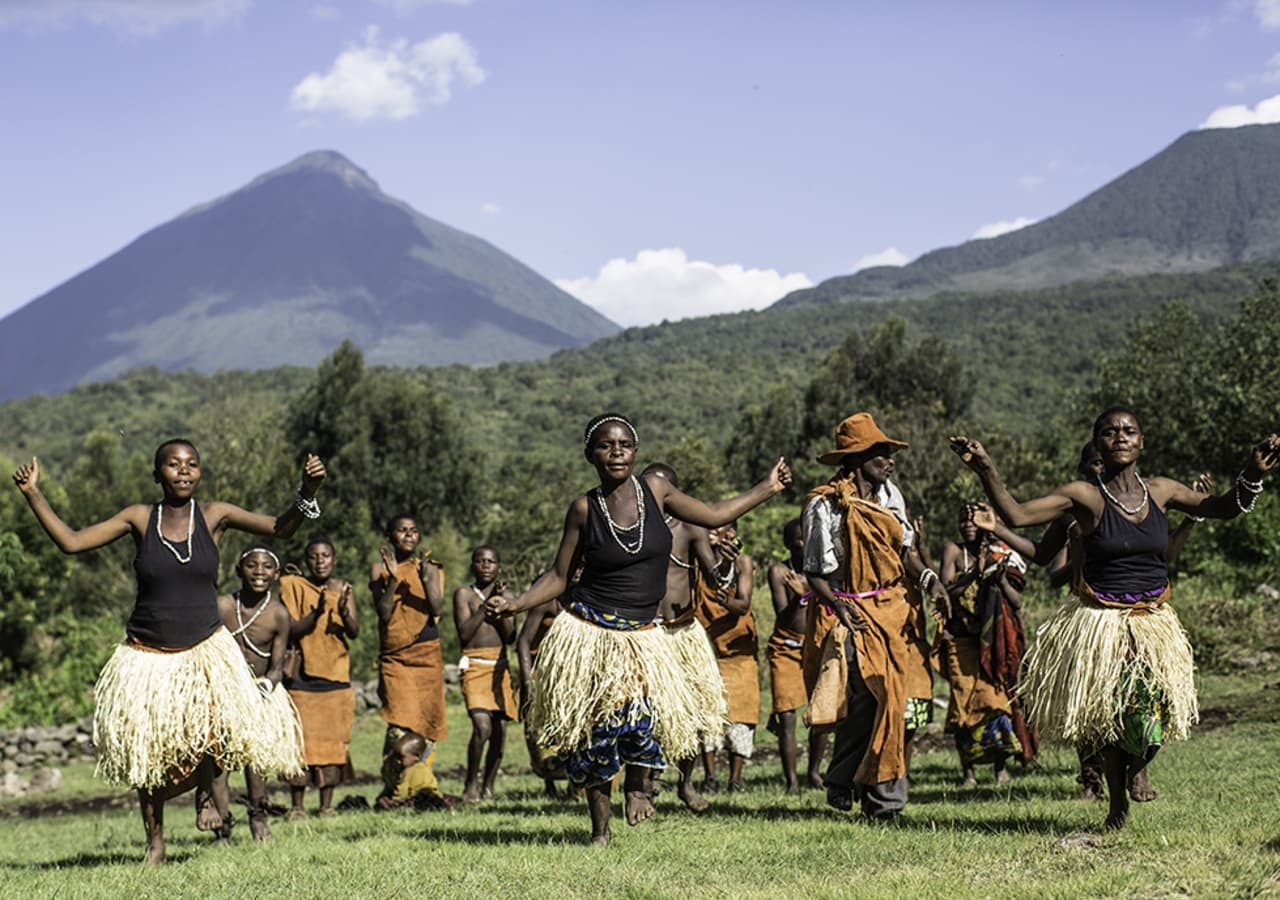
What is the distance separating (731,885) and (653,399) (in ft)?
291

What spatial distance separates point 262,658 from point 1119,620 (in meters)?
5.99

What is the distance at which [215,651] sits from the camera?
25.8 ft

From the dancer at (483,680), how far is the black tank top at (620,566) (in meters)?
3.52

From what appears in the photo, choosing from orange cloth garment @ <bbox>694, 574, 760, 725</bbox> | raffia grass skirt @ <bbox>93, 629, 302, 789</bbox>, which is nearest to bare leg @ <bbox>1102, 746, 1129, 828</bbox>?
orange cloth garment @ <bbox>694, 574, 760, 725</bbox>

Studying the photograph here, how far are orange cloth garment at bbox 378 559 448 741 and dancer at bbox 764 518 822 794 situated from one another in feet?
8.77

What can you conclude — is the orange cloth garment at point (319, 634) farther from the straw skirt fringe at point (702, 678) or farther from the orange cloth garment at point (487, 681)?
the straw skirt fringe at point (702, 678)

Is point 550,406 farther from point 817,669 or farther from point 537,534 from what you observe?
point 817,669

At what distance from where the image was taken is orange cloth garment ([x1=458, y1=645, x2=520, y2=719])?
11320 millimetres

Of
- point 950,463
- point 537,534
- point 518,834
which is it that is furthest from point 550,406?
point 518,834

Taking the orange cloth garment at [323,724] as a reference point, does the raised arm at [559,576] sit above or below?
above

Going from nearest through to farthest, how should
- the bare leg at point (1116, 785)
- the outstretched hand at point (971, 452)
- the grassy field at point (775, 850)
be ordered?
the grassy field at point (775, 850) < the outstretched hand at point (971, 452) < the bare leg at point (1116, 785)

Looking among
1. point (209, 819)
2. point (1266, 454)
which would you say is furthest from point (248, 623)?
point (1266, 454)

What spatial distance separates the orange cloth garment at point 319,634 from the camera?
1110 centimetres

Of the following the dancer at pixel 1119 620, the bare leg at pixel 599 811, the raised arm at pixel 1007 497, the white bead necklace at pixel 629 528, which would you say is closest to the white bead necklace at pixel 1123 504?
the dancer at pixel 1119 620
